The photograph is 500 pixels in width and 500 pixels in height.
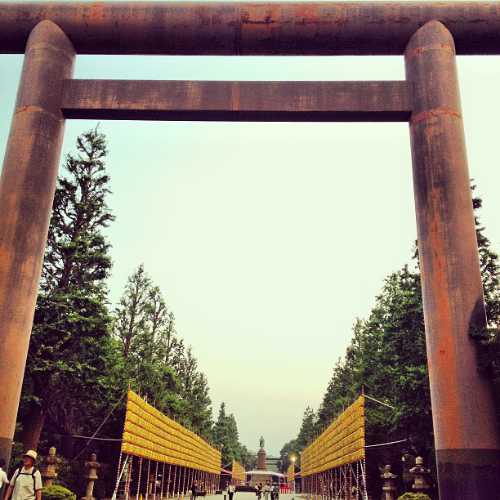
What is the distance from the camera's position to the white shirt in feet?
24.6

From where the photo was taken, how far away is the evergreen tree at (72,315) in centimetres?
1934

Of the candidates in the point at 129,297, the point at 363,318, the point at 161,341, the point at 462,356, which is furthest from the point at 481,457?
the point at 363,318

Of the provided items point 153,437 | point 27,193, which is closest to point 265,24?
point 27,193

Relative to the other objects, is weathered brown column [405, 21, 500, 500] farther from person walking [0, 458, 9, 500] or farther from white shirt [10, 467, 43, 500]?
person walking [0, 458, 9, 500]

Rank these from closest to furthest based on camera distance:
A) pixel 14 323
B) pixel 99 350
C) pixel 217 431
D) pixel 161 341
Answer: pixel 14 323
pixel 99 350
pixel 161 341
pixel 217 431

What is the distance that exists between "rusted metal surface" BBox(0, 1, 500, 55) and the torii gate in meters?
0.02

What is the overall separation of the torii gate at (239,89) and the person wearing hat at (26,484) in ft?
5.15

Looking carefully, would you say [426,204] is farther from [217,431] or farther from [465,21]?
[217,431]

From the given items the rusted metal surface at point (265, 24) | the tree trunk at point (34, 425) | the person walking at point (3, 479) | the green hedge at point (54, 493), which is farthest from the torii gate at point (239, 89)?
the tree trunk at point (34, 425)

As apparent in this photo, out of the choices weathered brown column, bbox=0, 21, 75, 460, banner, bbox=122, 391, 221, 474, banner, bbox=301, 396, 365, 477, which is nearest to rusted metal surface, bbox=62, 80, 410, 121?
weathered brown column, bbox=0, 21, 75, 460

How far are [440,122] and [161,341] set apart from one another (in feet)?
87.2

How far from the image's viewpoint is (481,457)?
8.02m

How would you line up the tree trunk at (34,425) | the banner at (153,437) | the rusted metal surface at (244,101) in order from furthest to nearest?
1. the tree trunk at (34,425)
2. the banner at (153,437)
3. the rusted metal surface at (244,101)

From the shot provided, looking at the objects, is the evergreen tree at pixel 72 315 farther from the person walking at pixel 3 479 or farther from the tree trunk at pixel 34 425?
the person walking at pixel 3 479
